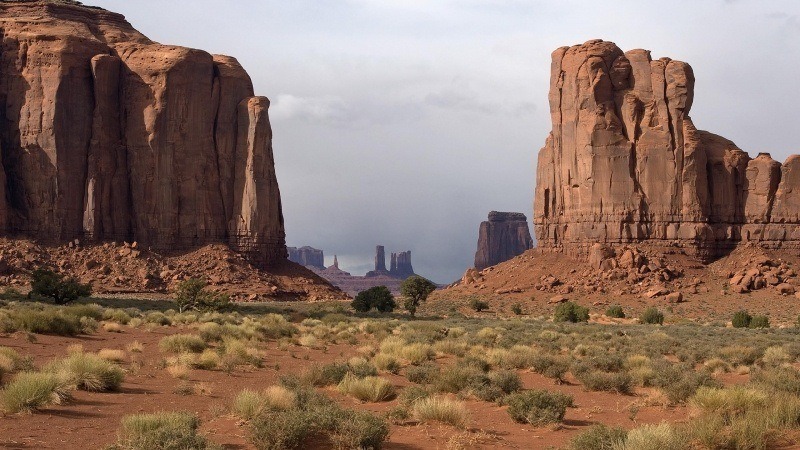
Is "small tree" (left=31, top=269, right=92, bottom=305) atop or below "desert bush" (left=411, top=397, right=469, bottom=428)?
atop

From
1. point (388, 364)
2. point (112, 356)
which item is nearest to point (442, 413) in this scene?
point (388, 364)

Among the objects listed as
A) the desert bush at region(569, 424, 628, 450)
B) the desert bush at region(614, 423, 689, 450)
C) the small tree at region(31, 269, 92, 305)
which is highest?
the small tree at region(31, 269, 92, 305)

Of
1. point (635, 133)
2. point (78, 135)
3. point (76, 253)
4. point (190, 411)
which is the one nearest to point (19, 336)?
point (190, 411)

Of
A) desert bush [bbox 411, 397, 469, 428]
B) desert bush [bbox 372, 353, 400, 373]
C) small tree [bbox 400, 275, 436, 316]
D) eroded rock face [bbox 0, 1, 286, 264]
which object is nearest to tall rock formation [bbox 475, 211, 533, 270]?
eroded rock face [bbox 0, 1, 286, 264]

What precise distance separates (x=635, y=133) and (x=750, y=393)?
188 feet

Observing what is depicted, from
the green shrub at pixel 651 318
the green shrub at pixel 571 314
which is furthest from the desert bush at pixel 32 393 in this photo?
the green shrub at pixel 651 318

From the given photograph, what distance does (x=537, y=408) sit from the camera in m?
13.6

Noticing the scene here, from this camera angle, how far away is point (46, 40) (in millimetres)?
67500

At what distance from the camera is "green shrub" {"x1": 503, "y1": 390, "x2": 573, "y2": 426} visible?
13367 millimetres

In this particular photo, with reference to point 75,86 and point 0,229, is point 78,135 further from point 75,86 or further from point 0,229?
point 0,229

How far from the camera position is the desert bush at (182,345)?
22438 millimetres

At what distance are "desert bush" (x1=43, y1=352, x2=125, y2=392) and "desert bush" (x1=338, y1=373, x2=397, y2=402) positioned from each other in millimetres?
4260

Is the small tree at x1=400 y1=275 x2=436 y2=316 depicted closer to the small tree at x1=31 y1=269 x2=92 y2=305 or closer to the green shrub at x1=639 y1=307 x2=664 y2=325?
the green shrub at x1=639 y1=307 x2=664 y2=325

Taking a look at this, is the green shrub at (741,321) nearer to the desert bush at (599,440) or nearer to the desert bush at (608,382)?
the desert bush at (608,382)
